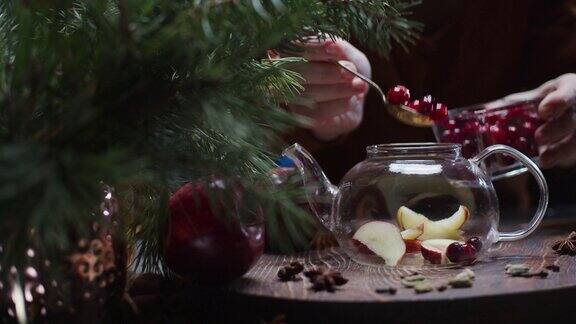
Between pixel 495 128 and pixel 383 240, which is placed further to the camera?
pixel 495 128

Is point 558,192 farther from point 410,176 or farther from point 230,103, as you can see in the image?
point 230,103

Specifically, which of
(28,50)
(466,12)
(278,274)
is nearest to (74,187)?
(28,50)

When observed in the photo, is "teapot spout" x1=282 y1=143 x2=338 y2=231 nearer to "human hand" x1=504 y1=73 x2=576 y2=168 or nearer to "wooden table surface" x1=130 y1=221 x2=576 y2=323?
"wooden table surface" x1=130 y1=221 x2=576 y2=323

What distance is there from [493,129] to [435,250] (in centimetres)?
30

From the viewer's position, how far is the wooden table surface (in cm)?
41

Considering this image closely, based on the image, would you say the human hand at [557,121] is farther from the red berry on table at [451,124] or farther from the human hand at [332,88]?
the human hand at [332,88]

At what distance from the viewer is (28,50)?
0.88 feet

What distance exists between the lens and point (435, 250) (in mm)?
566

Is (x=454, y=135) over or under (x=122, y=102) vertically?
under

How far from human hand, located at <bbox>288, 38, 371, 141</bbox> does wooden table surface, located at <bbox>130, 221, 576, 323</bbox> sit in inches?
9.1

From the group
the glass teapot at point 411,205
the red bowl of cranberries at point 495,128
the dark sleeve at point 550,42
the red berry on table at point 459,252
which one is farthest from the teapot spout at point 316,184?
the dark sleeve at point 550,42

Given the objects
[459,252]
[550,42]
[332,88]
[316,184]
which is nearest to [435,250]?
[459,252]

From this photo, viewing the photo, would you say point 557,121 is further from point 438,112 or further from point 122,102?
point 122,102

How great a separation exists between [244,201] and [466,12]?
1.07m
